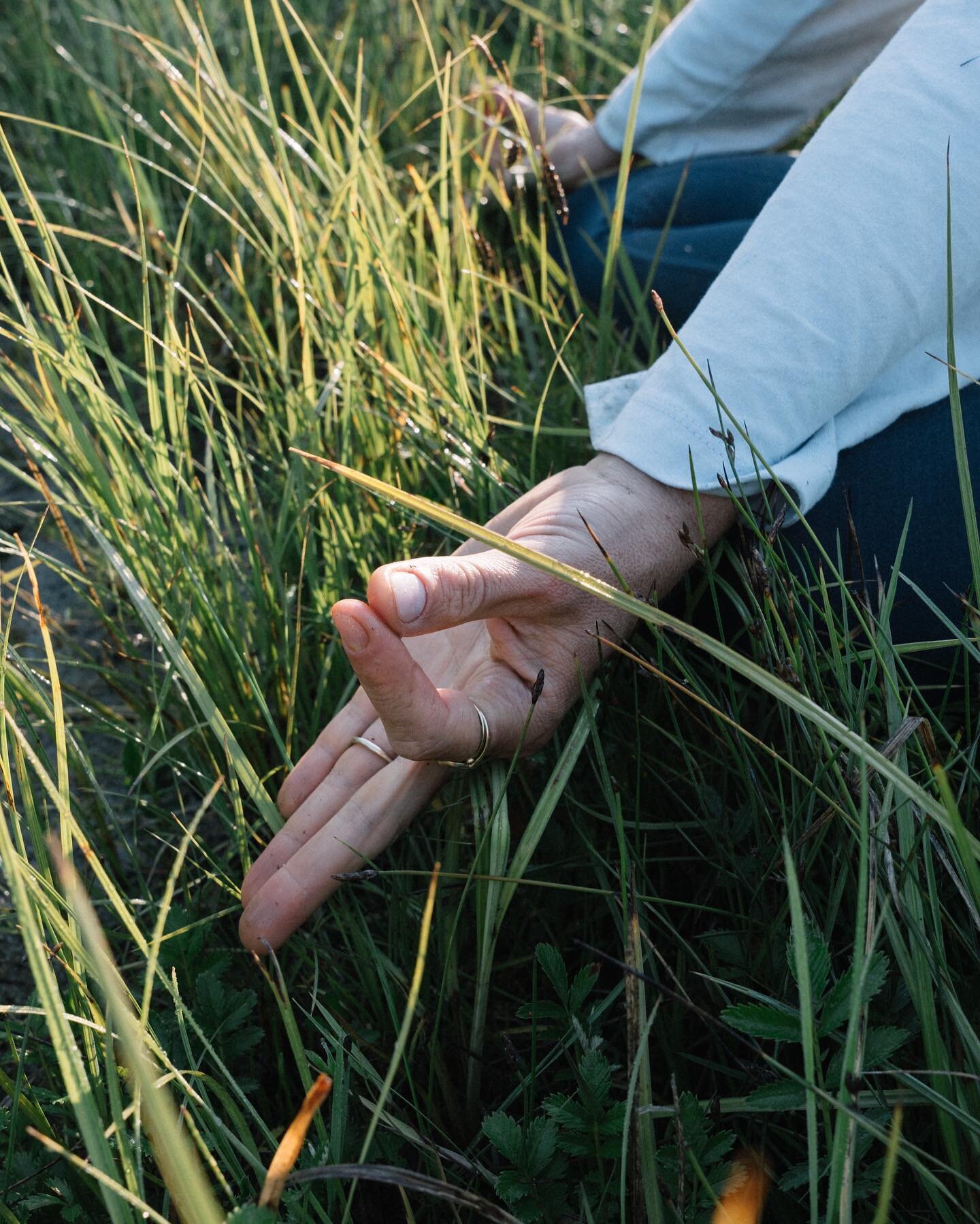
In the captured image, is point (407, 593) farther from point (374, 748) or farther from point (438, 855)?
point (438, 855)

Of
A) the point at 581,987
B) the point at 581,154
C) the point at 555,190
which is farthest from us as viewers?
the point at 581,154

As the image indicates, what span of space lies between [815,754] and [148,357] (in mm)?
800

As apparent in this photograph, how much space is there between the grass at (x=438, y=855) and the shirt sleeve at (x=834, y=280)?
0.15 meters

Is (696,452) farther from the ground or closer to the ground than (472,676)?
farther from the ground

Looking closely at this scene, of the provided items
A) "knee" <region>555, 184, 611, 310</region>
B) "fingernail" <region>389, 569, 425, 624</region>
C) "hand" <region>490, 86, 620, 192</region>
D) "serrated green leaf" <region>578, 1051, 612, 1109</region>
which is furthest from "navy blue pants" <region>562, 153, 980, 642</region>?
"hand" <region>490, 86, 620, 192</region>

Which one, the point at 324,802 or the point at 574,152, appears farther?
the point at 574,152

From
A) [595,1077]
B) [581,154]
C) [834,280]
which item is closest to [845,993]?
[595,1077]

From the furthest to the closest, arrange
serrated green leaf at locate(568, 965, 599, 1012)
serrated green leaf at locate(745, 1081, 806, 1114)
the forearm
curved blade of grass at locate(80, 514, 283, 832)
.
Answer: the forearm
curved blade of grass at locate(80, 514, 283, 832)
serrated green leaf at locate(568, 965, 599, 1012)
serrated green leaf at locate(745, 1081, 806, 1114)

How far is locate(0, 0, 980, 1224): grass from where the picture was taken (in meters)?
0.61

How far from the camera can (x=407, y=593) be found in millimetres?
730

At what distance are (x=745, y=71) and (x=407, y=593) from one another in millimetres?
1273

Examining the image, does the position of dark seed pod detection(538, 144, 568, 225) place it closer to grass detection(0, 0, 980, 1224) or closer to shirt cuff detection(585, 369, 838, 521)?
grass detection(0, 0, 980, 1224)

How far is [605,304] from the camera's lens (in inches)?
49.7

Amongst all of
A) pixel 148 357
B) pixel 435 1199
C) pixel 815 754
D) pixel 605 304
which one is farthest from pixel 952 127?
pixel 435 1199
